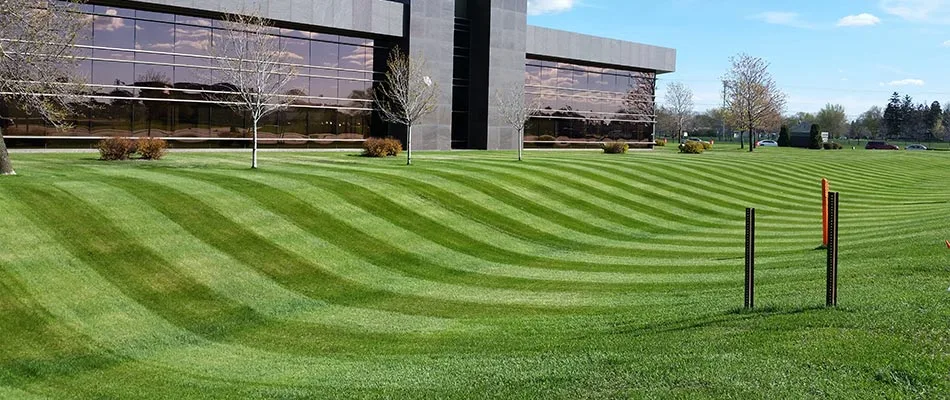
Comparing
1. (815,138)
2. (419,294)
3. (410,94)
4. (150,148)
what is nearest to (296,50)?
(410,94)

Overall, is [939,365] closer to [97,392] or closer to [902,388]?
[902,388]

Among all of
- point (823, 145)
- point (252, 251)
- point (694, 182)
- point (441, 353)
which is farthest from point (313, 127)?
point (823, 145)

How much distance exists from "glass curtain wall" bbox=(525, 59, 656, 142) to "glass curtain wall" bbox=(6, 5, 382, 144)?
17.4 meters

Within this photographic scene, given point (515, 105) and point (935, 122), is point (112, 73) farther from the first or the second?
point (935, 122)

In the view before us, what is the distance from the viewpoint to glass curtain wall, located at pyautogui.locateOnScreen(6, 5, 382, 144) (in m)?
38.0

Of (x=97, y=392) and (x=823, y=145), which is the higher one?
(x=823, y=145)

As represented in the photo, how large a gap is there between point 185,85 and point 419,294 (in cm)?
3113

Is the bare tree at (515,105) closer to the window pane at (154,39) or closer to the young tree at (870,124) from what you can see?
the window pane at (154,39)

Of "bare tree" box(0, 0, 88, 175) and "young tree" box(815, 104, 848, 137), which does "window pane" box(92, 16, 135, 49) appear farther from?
"young tree" box(815, 104, 848, 137)

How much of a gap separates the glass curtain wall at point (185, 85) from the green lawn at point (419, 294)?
1087cm

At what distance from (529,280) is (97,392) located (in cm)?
934

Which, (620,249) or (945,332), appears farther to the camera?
(620,249)

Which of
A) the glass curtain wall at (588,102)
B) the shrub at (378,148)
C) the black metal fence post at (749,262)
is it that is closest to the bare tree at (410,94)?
the shrub at (378,148)

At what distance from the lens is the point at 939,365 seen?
22.2 feet
